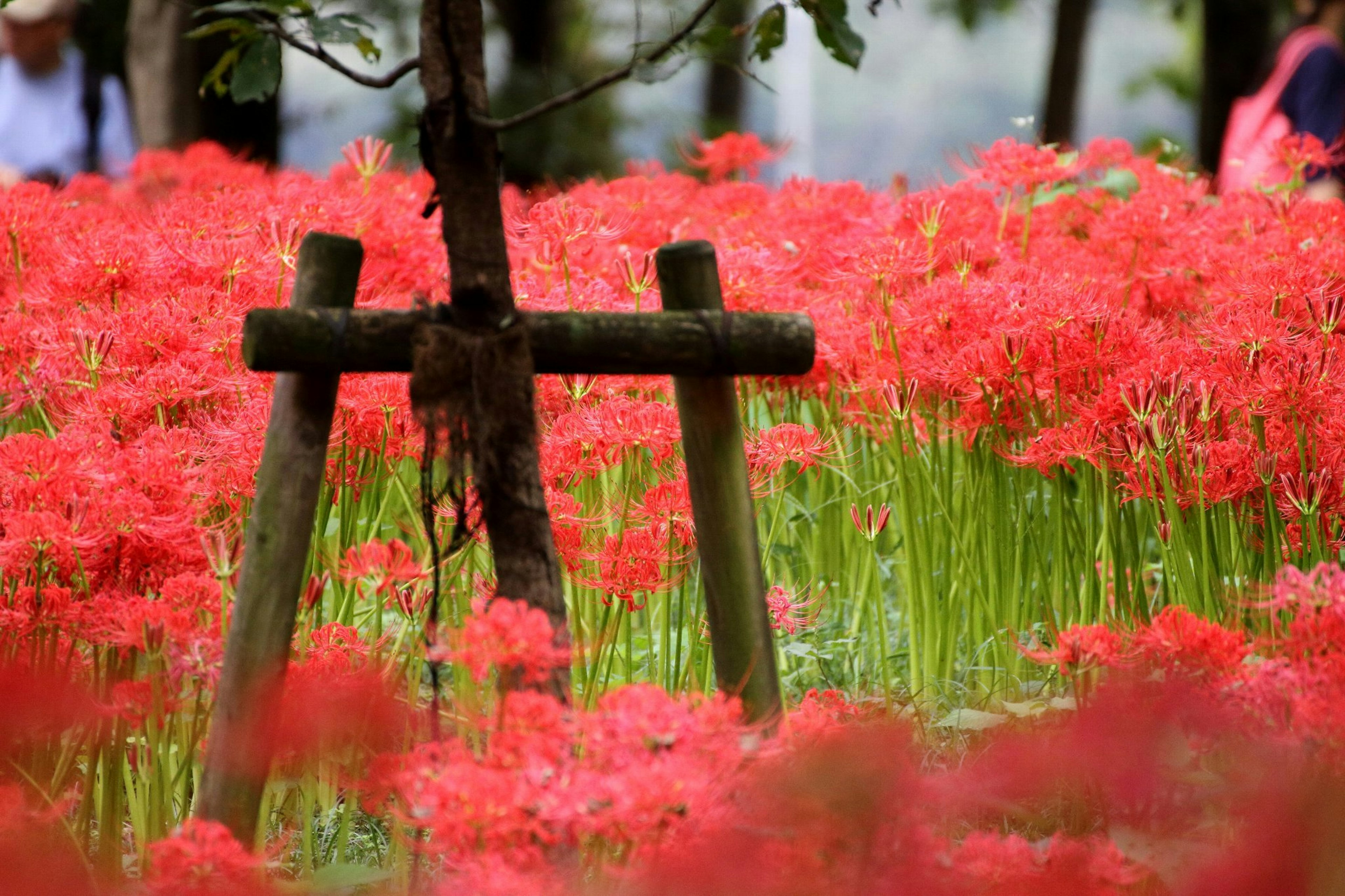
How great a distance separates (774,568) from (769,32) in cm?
148

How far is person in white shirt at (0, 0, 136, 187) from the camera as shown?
4863mm

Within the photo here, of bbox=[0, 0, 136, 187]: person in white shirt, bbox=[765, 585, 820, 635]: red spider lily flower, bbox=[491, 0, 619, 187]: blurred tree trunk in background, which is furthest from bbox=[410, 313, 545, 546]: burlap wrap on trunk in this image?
bbox=[491, 0, 619, 187]: blurred tree trunk in background

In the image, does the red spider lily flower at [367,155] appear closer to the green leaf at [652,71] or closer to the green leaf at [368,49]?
the green leaf at [368,49]

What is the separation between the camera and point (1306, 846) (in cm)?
118

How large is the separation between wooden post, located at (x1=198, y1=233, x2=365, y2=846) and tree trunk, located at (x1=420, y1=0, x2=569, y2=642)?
0.72 ft

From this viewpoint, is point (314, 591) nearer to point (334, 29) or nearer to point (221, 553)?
point (221, 553)

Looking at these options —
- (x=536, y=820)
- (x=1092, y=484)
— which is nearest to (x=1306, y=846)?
(x=536, y=820)

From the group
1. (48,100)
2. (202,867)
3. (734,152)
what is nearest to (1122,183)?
(734,152)

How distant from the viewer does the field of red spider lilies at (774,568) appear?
127 cm

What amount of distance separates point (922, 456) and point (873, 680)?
515mm

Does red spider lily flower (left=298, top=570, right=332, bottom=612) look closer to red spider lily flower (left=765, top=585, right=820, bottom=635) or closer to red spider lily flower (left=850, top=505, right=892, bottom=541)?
red spider lily flower (left=765, top=585, right=820, bottom=635)

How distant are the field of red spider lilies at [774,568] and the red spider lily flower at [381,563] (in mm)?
10

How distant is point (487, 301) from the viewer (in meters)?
1.55

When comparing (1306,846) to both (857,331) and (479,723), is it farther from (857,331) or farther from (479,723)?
(857,331)
